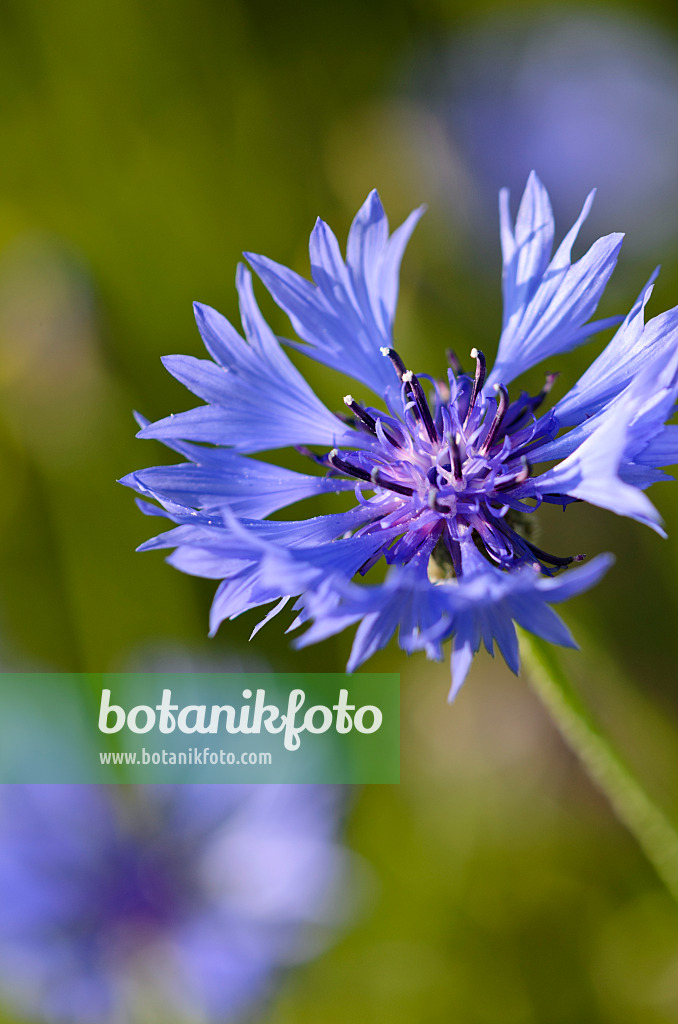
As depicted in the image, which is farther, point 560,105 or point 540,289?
point 560,105

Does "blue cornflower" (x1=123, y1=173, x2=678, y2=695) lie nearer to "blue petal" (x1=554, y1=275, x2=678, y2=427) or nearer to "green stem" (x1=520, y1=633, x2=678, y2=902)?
"blue petal" (x1=554, y1=275, x2=678, y2=427)

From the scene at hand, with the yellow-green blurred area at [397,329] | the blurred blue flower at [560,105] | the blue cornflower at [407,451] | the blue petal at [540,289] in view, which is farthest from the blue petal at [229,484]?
the blurred blue flower at [560,105]

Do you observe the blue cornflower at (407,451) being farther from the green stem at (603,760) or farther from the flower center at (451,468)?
the green stem at (603,760)

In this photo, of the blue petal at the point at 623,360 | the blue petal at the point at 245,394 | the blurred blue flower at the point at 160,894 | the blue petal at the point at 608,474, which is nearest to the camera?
the blue petal at the point at 608,474

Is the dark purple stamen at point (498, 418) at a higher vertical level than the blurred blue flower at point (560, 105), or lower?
lower

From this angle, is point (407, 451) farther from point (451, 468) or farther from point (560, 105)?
point (560, 105)

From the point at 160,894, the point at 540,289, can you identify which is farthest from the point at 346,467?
the point at 160,894

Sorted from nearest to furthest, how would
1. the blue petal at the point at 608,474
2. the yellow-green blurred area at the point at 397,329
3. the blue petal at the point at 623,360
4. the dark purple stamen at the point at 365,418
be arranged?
the blue petal at the point at 608,474 < the blue petal at the point at 623,360 < the dark purple stamen at the point at 365,418 < the yellow-green blurred area at the point at 397,329
